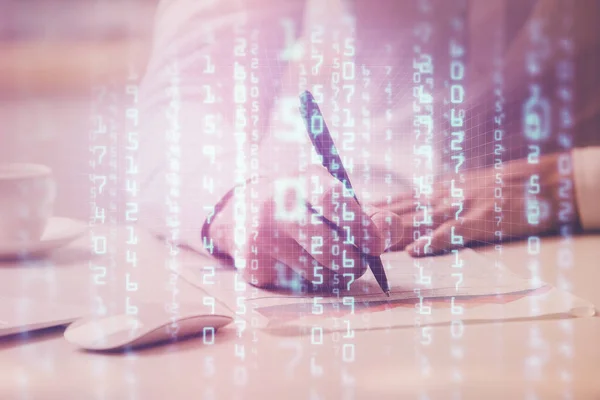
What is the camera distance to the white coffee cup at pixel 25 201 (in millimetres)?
454

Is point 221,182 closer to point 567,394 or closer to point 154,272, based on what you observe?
point 154,272

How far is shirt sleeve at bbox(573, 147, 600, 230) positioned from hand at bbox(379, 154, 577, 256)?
0.08 metres

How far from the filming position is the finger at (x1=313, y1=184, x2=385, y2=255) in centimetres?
38

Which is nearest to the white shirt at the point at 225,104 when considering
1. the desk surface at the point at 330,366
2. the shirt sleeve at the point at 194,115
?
the shirt sleeve at the point at 194,115

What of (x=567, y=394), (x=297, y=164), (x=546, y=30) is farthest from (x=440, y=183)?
(x=546, y=30)

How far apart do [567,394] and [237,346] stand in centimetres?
18

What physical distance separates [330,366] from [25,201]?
0.33 m

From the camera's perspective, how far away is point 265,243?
40 centimetres

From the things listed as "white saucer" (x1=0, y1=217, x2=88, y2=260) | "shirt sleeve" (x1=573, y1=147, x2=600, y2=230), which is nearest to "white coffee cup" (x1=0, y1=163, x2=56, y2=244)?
"white saucer" (x1=0, y1=217, x2=88, y2=260)

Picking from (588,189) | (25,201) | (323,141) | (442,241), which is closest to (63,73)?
(25,201)

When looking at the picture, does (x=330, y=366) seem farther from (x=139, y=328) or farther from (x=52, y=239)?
(x=52, y=239)

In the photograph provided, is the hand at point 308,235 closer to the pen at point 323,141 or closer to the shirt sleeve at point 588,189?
the pen at point 323,141

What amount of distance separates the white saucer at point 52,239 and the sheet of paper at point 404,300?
4.8 inches

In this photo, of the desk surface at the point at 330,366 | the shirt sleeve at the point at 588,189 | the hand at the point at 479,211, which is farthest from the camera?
the shirt sleeve at the point at 588,189
